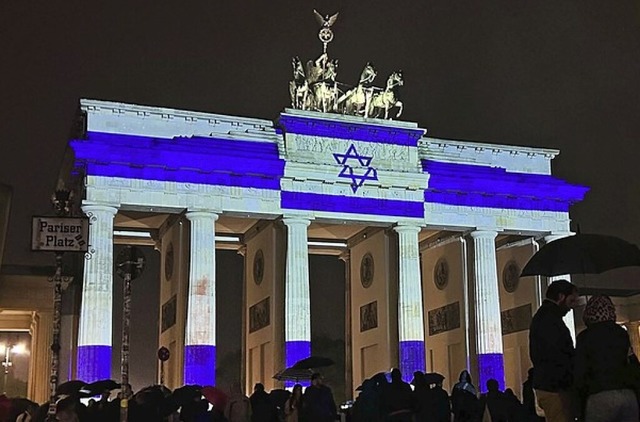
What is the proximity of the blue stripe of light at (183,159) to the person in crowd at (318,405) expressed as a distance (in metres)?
15.5

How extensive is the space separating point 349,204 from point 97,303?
10394 mm

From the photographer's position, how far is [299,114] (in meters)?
33.3

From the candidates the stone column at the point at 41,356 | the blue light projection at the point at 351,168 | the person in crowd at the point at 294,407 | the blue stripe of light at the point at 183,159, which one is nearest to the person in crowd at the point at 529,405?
the person in crowd at the point at 294,407

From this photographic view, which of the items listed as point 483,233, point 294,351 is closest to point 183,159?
point 294,351

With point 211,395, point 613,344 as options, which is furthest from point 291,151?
point 613,344

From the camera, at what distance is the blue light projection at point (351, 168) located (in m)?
33.6

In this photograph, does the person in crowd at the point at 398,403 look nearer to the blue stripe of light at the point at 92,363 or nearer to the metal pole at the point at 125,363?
the metal pole at the point at 125,363

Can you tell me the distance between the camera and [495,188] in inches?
1414

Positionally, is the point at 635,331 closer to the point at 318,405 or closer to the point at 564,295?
the point at 318,405

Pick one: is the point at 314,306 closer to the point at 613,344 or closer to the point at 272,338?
the point at 272,338

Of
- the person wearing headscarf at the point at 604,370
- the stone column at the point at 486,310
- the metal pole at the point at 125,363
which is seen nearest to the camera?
the person wearing headscarf at the point at 604,370

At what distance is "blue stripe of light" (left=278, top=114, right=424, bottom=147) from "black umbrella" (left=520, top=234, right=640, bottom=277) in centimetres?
2379

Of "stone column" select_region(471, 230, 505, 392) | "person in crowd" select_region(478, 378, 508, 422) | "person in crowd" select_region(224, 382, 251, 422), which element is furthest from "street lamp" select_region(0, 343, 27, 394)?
"person in crowd" select_region(224, 382, 251, 422)

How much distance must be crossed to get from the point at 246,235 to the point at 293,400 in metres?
20.2
